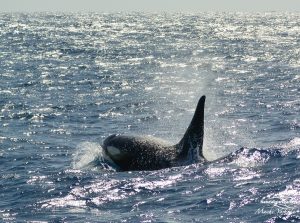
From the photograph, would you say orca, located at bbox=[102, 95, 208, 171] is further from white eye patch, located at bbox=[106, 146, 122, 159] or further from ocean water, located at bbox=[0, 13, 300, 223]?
ocean water, located at bbox=[0, 13, 300, 223]

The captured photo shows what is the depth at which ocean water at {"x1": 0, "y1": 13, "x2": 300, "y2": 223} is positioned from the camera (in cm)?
2077

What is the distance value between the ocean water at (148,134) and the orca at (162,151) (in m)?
0.68

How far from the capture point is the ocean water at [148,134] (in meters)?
20.8

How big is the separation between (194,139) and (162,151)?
138 centimetres

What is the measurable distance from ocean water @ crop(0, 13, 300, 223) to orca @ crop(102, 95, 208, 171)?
0.68 m

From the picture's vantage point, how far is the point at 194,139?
2600 cm

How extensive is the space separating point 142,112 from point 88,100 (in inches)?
278

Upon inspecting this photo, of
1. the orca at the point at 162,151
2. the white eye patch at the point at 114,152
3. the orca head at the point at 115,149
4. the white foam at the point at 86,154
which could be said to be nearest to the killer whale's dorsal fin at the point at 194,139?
the orca at the point at 162,151

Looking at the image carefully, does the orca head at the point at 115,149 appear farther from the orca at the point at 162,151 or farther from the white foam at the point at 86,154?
the white foam at the point at 86,154

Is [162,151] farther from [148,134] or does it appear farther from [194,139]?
[148,134]

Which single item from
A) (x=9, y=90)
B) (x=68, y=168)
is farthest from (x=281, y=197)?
(x=9, y=90)

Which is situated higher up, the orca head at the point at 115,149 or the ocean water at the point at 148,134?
the orca head at the point at 115,149

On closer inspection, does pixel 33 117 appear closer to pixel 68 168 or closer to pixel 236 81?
pixel 68 168

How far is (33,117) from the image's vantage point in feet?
137
